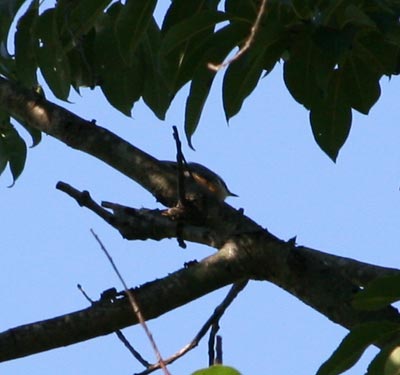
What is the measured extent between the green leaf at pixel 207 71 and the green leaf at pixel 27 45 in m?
0.45

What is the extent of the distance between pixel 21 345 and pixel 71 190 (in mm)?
498

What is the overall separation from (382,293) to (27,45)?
1221 mm

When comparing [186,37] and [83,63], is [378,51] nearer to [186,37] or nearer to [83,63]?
[186,37]

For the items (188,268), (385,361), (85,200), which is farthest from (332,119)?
(385,361)

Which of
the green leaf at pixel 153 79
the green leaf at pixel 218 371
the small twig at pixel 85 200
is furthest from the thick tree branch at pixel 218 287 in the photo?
the green leaf at pixel 218 371

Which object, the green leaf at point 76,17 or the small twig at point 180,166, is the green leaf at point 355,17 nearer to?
the small twig at point 180,166

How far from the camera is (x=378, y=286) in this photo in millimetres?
2281

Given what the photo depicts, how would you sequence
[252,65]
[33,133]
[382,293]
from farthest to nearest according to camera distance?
[33,133]
[252,65]
[382,293]

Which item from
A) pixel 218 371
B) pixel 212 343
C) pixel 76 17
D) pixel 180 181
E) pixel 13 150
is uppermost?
pixel 13 150

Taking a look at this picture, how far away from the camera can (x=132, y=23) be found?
2611 millimetres

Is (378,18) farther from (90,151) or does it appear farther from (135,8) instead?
(90,151)

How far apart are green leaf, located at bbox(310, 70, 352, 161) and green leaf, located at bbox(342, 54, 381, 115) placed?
0.7 inches

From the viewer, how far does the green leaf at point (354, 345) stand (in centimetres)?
228

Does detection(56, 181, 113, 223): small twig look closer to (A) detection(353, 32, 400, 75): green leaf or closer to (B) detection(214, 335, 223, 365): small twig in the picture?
(A) detection(353, 32, 400, 75): green leaf
